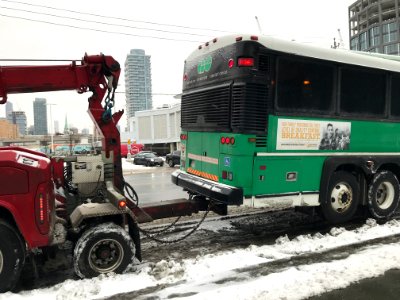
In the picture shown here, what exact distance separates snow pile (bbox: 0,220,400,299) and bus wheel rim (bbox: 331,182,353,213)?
997 mm

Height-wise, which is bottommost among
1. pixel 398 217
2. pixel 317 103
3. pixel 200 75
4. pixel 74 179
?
pixel 398 217

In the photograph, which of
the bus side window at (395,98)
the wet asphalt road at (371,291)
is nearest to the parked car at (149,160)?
the bus side window at (395,98)

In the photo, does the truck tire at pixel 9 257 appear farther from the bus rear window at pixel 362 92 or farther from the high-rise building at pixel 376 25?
the high-rise building at pixel 376 25

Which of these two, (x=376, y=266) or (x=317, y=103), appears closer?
(x=376, y=266)

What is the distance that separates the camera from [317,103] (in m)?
6.64

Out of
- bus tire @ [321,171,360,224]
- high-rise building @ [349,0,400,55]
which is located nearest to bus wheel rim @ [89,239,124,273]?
bus tire @ [321,171,360,224]

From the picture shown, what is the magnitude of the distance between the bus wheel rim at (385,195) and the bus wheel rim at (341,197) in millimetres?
948

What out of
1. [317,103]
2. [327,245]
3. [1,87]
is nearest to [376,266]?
[327,245]

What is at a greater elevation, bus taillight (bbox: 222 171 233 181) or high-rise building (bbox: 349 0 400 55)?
high-rise building (bbox: 349 0 400 55)

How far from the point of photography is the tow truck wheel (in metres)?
4.71

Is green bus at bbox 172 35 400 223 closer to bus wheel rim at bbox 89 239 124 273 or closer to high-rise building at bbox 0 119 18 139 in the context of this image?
bus wheel rim at bbox 89 239 124 273

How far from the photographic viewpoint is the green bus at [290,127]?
6.03 metres

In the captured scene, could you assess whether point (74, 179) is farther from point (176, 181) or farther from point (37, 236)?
point (176, 181)

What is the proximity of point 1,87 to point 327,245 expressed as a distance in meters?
5.44
